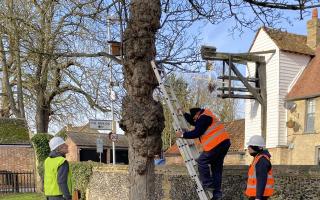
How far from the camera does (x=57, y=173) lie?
23.3 feet

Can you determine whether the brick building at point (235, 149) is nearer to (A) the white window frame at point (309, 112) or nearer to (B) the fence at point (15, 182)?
(A) the white window frame at point (309, 112)

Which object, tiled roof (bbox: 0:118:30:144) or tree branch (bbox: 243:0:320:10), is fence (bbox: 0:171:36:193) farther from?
tree branch (bbox: 243:0:320:10)

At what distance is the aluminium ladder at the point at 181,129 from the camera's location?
6.12 metres

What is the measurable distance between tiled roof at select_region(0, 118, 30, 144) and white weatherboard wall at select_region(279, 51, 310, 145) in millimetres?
13729

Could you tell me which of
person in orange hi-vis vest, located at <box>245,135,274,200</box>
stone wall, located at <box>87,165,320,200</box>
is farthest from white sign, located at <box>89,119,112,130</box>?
person in orange hi-vis vest, located at <box>245,135,274,200</box>

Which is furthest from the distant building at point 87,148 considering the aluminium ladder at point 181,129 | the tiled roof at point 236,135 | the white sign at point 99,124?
the aluminium ladder at point 181,129

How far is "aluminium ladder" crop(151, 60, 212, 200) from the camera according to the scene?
6123 millimetres

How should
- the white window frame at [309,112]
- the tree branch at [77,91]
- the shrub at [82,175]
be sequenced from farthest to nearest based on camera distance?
the white window frame at [309,112]
the tree branch at [77,91]
the shrub at [82,175]

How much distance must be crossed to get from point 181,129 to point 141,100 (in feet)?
2.81

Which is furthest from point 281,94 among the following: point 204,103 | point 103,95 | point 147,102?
point 204,103

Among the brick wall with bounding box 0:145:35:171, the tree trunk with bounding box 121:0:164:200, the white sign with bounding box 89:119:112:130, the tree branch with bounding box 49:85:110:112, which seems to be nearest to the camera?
the tree trunk with bounding box 121:0:164:200

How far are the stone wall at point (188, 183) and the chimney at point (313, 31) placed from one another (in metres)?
13.0

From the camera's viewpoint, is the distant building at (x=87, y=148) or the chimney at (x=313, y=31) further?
the distant building at (x=87, y=148)

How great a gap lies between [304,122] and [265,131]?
1797mm
